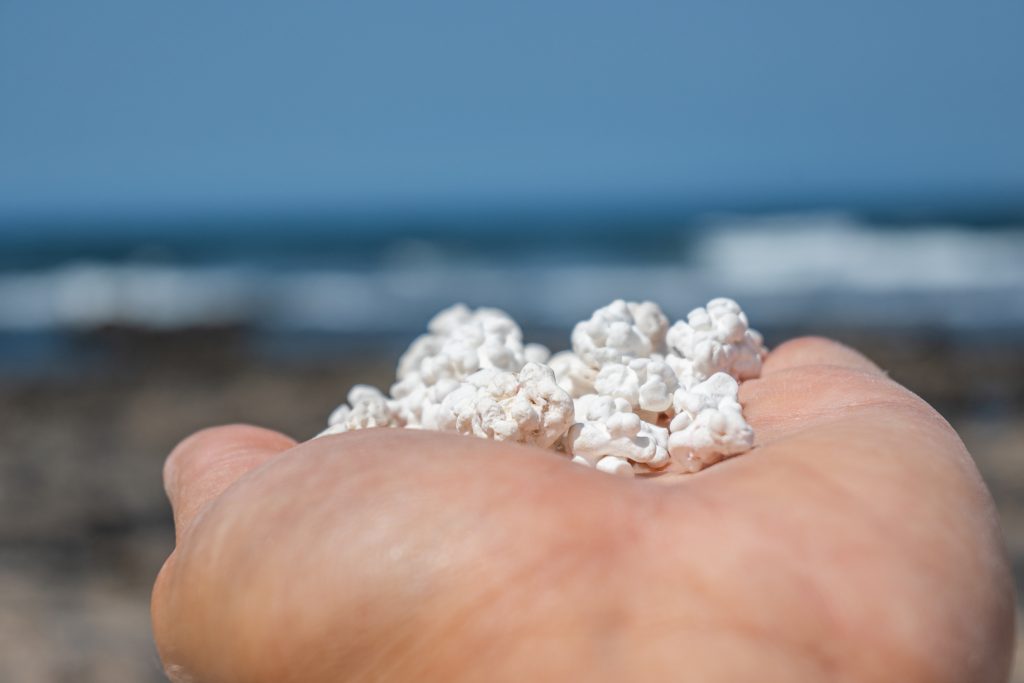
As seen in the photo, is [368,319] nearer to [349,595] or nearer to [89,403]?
[89,403]

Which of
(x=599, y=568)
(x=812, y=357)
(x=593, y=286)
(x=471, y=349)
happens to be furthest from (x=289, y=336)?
(x=599, y=568)

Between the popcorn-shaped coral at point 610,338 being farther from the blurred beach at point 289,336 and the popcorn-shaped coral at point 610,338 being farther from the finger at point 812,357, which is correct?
the blurred beach at point 289,336

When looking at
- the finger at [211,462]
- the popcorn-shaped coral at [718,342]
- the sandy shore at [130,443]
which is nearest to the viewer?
the finger at [211,462]

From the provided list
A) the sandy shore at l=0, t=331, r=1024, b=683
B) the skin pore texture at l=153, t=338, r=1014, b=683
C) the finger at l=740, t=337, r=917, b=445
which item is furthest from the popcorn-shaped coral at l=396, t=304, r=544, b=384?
the sandy shore at l=0, t=331, r=1024, b=683

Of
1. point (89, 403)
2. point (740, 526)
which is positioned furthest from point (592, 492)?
point (89, 403)

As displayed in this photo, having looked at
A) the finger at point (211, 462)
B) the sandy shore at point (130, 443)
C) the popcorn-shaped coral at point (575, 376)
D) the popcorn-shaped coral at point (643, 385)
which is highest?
the popcorn-shaped coral at point (643, 385)

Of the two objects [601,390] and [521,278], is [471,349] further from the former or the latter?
[521,278]

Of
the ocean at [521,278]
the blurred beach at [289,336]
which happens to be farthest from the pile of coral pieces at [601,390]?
the ocean at [521,278]

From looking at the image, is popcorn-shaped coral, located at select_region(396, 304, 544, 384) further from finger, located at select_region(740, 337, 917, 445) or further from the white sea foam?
the white sea foam
